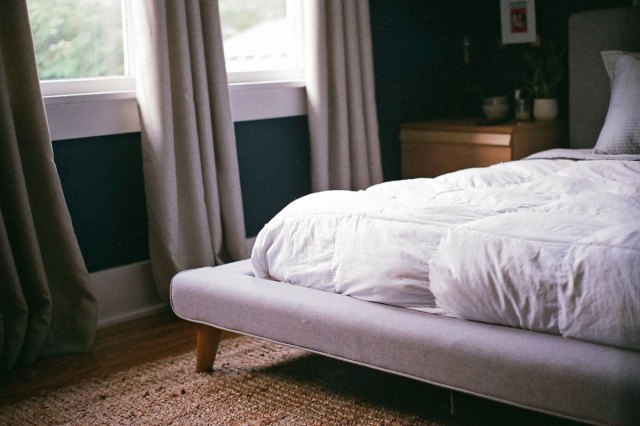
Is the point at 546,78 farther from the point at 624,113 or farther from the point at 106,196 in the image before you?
the point at 106,196

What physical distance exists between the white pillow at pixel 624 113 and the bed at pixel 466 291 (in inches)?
18.6

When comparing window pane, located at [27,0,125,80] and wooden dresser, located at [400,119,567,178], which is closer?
window pane, located at [27,0,125,80]

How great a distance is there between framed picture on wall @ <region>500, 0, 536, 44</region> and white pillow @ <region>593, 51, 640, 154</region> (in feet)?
3.12

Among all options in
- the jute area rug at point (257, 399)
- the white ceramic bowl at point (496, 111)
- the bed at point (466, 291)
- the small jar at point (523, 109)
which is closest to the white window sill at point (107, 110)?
the bed at point (466, 291)

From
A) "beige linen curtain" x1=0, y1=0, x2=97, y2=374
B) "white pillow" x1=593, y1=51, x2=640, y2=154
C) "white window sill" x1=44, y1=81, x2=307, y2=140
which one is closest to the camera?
"beige linen curtain" x1=0, y1=0, x2=97, y2=374

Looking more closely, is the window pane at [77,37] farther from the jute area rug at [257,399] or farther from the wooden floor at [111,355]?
the jute area rug at [257,399]

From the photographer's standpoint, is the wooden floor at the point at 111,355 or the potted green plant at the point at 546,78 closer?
the wooden floor at the point at 111,355

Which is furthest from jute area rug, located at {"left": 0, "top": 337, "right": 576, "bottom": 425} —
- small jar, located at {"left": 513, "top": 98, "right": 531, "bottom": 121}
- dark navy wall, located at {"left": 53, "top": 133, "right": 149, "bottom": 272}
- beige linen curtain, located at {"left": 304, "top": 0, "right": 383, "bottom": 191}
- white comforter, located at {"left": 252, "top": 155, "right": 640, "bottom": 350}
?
small jar, located at {"left": 513, "top": 98, "right": 531, "bottom": 121}

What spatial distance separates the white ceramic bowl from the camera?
432 centimetres

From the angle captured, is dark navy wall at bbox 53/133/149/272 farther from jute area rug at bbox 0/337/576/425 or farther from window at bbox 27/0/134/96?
jute area rug at bbox 0/337/576/425

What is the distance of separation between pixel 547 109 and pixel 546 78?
0.29 metres

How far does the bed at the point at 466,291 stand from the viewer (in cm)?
179

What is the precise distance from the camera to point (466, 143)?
13.8 ft

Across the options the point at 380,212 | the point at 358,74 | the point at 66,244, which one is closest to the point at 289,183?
the point at 358,74
